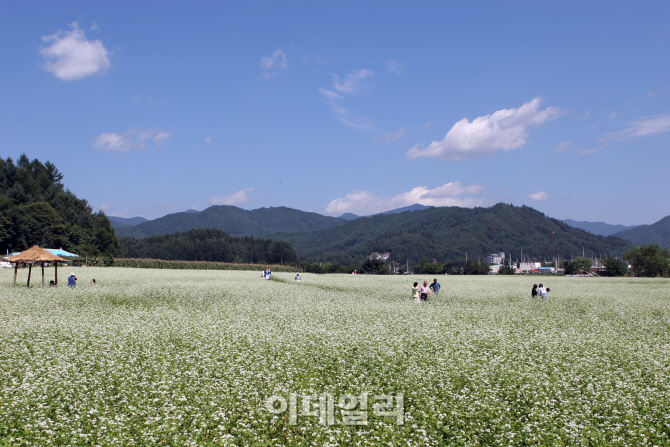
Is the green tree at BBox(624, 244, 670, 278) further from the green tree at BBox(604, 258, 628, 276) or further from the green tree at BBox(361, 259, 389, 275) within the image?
the green tree at BBox(361, 259, 389, 275)

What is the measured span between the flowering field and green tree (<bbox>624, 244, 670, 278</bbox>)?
8971 centimetres

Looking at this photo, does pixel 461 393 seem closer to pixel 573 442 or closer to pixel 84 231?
pixel 573 442

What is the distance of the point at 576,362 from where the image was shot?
12258 mm

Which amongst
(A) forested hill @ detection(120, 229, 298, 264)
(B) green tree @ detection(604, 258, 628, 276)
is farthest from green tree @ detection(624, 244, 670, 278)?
(A) forested hill @ detection(120, 229, 298, 264)

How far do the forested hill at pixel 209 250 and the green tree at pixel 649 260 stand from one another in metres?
98.4

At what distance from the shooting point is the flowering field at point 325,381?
767cm

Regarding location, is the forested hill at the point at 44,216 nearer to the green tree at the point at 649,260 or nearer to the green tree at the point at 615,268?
the green tree at the point at 615,268

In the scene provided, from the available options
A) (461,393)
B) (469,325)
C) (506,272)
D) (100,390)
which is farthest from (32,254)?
(506,272)

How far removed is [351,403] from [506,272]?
10933cm

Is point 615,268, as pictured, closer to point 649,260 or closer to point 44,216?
point 649,260

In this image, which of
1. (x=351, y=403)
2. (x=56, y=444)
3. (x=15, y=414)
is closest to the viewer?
(x=56, y=444)

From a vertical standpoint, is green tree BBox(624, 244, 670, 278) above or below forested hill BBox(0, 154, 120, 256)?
below

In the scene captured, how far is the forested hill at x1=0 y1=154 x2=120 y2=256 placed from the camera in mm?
79750

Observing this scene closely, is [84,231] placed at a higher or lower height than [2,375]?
higher
